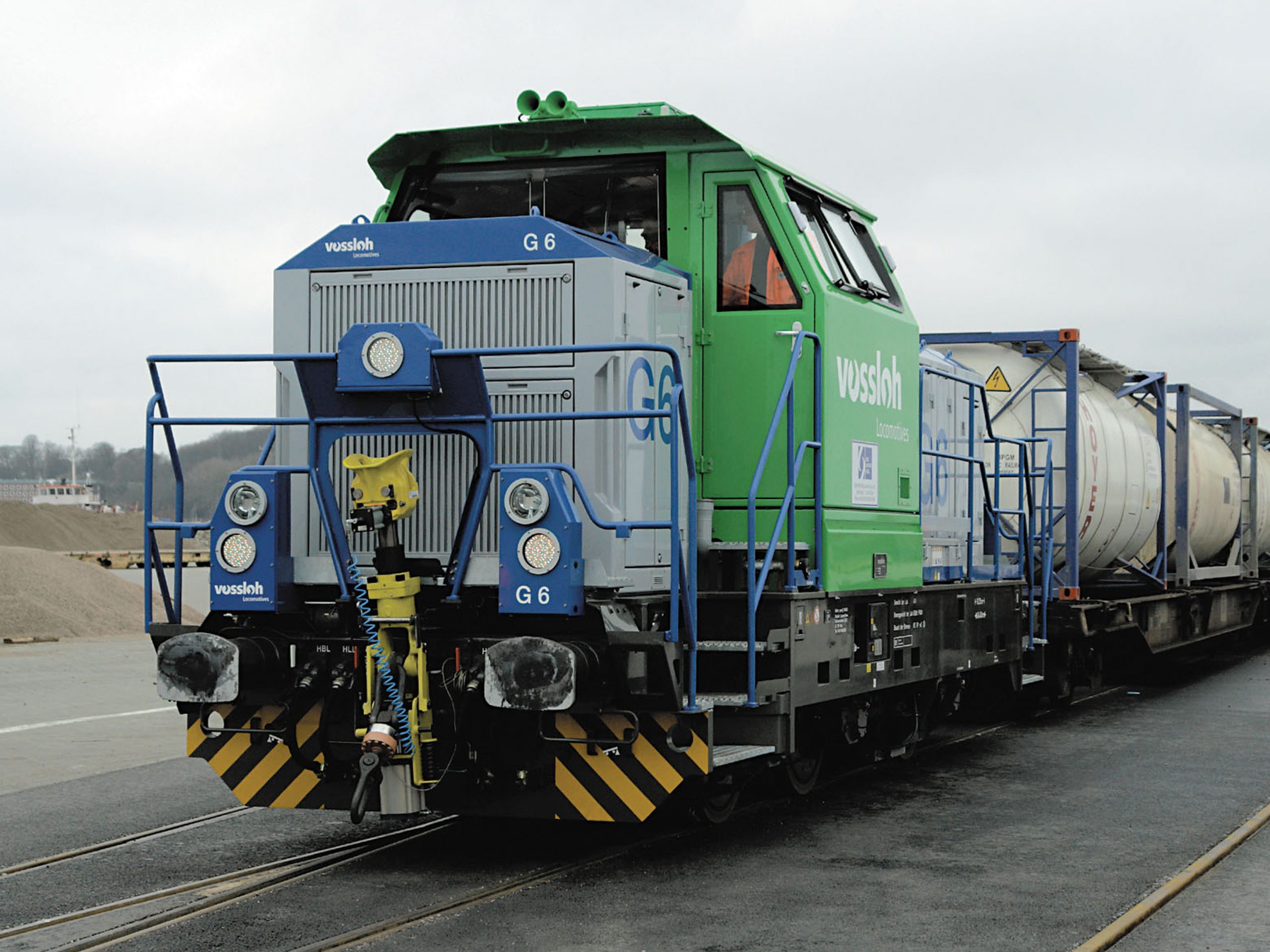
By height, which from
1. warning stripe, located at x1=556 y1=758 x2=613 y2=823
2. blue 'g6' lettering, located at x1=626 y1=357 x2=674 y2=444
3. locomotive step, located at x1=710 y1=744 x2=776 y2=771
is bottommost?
warning stripe, located at x1=556 y1=758 x2=613 y2=823

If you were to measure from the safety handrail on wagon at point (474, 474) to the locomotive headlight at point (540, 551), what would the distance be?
203 millimetres

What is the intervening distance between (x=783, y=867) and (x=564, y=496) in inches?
83.1

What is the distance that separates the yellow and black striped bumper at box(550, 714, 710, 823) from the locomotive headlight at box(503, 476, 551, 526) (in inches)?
36.3

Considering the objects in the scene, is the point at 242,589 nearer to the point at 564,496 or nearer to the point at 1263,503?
the point at 564,496

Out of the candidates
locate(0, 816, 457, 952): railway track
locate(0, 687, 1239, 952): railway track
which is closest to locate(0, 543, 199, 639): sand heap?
locate(0, 687, 1239, 952): railway track

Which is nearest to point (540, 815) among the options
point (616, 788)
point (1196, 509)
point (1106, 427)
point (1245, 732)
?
point (616, 788)

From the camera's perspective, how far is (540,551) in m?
6.33

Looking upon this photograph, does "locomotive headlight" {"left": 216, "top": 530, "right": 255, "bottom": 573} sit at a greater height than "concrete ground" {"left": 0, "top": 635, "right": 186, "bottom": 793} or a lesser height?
greater

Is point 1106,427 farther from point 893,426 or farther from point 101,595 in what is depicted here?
point 101,595

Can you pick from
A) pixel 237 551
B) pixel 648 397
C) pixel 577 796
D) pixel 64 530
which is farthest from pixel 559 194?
pixel 64 530

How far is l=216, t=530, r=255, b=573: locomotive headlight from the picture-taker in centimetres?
681

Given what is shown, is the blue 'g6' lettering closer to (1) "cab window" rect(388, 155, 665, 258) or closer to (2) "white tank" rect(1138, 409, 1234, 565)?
(1) "cab window" rect(388, 155, 665, 258)

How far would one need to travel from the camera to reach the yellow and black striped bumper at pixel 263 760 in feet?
22.5

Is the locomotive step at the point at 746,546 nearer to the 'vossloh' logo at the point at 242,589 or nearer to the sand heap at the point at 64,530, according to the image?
the 'vossloh' logo at the point at 242,589
